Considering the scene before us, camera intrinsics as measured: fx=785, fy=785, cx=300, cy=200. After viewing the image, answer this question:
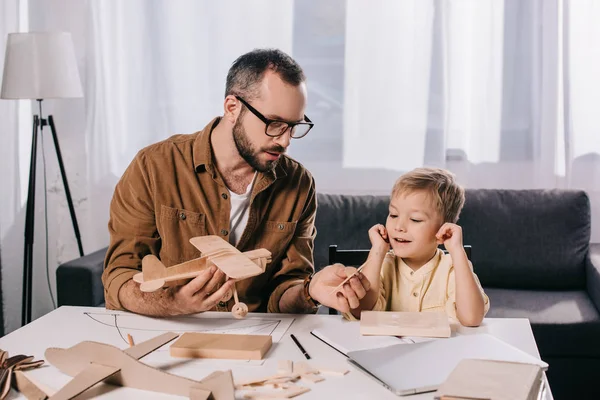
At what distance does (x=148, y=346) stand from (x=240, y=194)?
68cm

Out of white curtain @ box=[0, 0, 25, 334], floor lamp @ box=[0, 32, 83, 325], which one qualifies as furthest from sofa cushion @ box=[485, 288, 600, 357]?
white curtain @ box=[0, 0, 25, 334]

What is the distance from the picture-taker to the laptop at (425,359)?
138cm

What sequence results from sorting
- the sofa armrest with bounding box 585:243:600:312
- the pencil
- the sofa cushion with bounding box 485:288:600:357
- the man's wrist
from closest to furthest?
the pencil → the man's wrist → the sofa cushion with bounding box 485:288:600:357 → the sofa armrest with bounding box 585:243:600:312

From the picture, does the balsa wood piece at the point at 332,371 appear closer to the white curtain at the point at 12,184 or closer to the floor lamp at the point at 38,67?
the floor lamp at the point at 38,67

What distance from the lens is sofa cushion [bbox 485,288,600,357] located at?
9.52ft

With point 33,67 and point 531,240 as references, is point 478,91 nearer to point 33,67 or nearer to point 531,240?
point 531,240

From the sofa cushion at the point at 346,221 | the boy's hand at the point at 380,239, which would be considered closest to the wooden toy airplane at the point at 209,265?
the boy's hand at the point at 380,239

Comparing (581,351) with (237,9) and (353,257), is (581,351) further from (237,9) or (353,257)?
(237,9)

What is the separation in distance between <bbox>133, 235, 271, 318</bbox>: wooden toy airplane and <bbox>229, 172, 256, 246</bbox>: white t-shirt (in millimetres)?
381

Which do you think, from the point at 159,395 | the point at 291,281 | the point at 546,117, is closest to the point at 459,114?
the point at 546,117

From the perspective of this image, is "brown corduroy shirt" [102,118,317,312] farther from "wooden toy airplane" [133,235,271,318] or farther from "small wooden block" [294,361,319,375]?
"small wooden block" [294,361,319,375]

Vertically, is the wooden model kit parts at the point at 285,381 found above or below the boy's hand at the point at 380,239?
below

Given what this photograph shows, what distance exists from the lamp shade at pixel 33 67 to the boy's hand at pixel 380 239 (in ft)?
6.40

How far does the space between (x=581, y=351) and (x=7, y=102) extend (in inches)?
109
